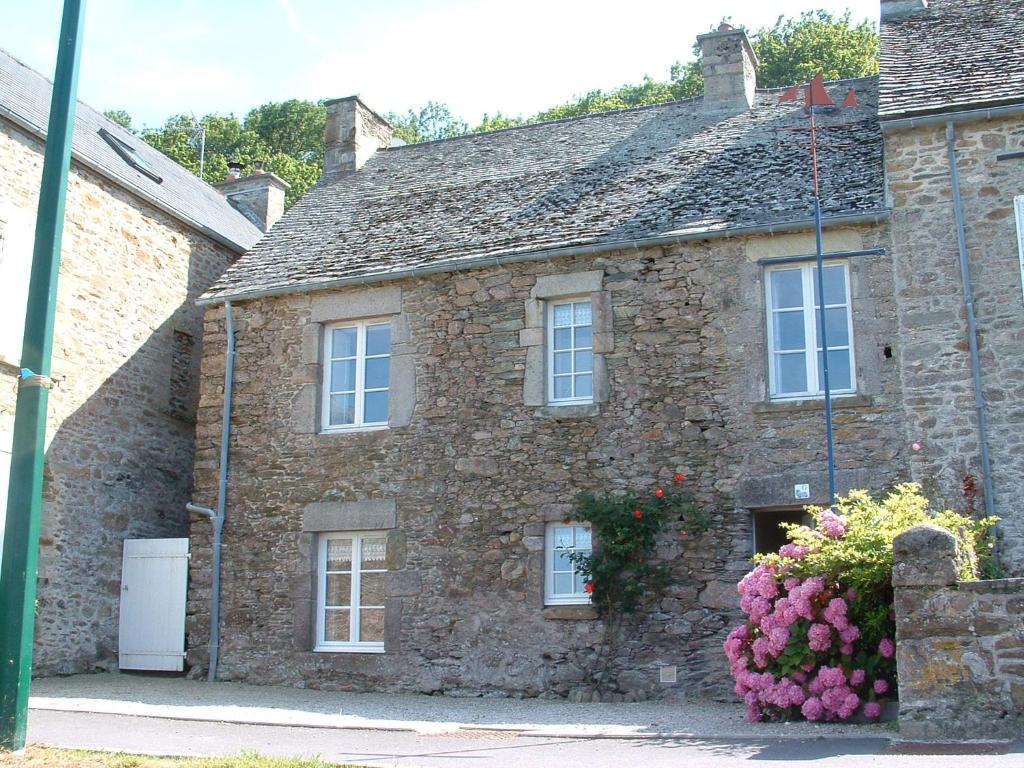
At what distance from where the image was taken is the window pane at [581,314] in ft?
42.4

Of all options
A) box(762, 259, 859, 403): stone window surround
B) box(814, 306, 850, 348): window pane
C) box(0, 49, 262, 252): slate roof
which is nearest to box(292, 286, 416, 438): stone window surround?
box(0, 49, 262, 252): slate roof

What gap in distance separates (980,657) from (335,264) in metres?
8.99

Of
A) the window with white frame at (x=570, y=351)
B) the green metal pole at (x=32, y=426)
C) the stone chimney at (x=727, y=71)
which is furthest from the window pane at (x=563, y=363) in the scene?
the green metal pole at (x=32, y=426)

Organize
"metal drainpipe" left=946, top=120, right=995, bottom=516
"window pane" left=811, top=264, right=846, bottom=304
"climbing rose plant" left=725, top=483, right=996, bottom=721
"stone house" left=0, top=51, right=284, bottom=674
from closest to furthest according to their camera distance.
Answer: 1. "climbing rose plant" left=725, top=483, right=996, bottom=721
2. "metal drainpipe" left=946, top=120, right=995, bottom=516
3. "window pane" left=811, top=264, right=846, bottom=304
4. "stone house" left=0, top=51, right=284, bottom=674

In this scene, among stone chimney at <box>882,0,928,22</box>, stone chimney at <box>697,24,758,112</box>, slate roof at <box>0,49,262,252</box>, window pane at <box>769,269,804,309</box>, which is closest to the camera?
window pane at <box>769,269,804,309</box>

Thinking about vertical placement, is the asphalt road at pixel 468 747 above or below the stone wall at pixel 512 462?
below

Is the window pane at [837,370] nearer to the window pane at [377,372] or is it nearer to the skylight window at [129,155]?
the window pane at [377,372]

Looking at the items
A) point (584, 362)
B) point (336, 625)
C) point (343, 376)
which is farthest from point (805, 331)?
point (336, 625)

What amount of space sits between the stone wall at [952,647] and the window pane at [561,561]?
16.1ft

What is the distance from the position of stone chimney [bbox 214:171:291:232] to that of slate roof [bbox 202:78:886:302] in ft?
10.9

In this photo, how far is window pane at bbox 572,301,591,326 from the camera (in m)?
12.9

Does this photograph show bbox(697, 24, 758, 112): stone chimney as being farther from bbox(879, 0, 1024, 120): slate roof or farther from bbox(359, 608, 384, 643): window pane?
bbox(359, 608, 384, 643): window pane

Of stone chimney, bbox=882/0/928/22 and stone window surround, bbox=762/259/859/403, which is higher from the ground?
stone chimney, bbox=882/0/928/22

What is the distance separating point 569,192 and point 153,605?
6958 mm
